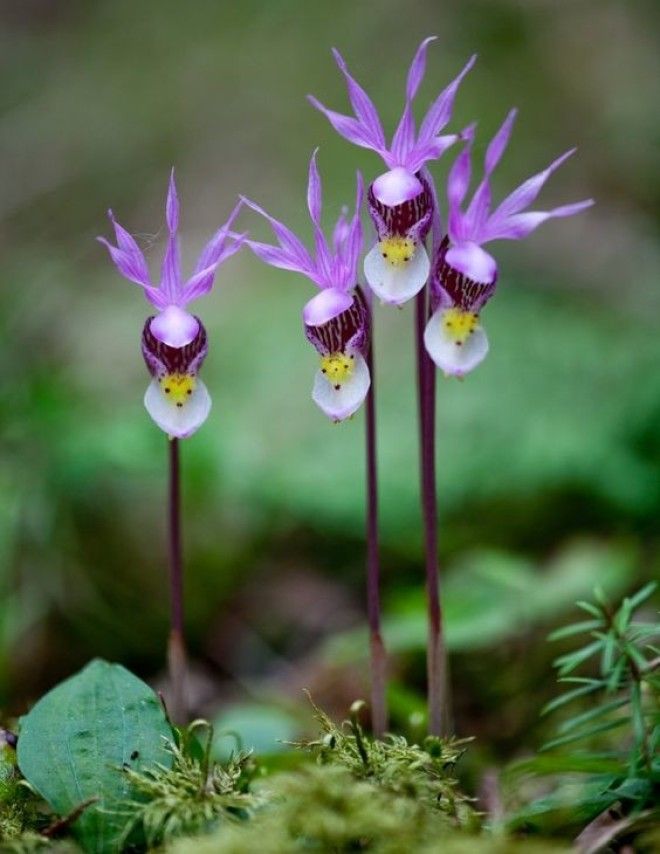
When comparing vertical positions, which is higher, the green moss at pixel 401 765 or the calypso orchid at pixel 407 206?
the calypso orchid at pixel 407 206

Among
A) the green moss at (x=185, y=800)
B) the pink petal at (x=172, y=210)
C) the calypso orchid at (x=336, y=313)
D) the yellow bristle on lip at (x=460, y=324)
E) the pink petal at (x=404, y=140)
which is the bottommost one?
the green moss at (x=185, y=800)

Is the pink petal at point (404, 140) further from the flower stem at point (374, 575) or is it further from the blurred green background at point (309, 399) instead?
the blurred green background at point (309, 399)

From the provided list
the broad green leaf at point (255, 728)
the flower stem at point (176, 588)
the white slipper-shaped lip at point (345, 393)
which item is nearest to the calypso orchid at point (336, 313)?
the white slipper-shaped lip at point (345, 393)

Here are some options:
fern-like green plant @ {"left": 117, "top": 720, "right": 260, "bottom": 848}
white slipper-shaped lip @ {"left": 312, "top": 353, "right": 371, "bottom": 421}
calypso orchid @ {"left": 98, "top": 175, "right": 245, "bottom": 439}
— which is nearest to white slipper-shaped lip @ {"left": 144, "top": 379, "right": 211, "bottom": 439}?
calypso orchid @ {"left": 98, "top": 175, "right": 245, "bottom": 439}

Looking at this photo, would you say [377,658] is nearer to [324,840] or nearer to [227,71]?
[324,840]

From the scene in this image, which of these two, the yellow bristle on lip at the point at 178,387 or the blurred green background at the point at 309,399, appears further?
the blurred green background at the point at 309,399

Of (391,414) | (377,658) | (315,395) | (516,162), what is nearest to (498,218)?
(315,395)

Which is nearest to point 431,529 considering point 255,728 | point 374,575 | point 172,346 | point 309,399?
point 374,575
